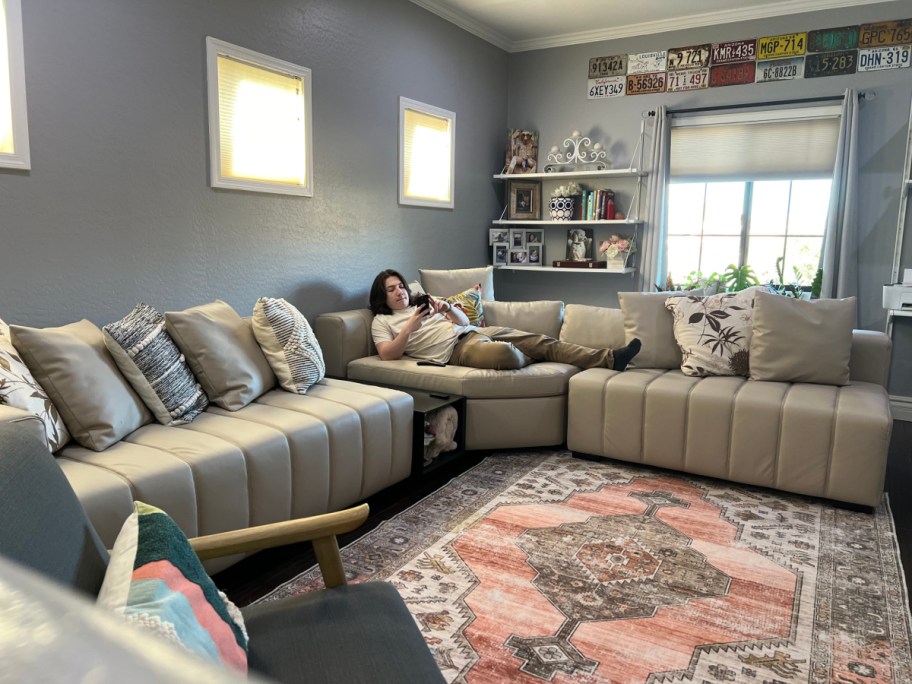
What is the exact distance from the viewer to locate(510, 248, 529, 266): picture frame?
589 cm

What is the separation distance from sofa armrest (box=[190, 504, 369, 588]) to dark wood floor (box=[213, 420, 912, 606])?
90cm

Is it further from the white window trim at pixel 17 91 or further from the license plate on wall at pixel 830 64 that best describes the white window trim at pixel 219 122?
the license plate on wall at pixel 830 64

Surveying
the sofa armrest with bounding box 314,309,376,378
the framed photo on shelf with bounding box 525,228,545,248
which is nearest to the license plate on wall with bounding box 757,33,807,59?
the framed photo on shelf with bounding box 525,228,545,248

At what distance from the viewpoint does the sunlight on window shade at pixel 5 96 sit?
2.53 metres

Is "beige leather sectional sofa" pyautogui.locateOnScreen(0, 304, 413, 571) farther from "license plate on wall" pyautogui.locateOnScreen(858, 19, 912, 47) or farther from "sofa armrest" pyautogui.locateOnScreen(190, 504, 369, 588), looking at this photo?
"license plate on wall" pyautogui.locateOnScreen(858, 19, 912, 47)

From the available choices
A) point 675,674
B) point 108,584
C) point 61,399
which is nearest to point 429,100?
point 61,399

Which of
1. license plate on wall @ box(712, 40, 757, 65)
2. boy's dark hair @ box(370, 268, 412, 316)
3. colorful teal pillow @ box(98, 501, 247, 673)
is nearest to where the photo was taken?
colorful teal pillow @ box(98, 501, 247, 673)

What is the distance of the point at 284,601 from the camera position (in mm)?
1417

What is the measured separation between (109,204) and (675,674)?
9.22ft

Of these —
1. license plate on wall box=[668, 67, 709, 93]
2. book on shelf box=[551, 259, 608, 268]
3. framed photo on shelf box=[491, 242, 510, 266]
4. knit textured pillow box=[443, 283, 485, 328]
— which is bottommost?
knit textured pillow box=[443, 283, 485, 328]

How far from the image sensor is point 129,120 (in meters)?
3.01

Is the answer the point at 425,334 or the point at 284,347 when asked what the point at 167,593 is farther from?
the point at 425,334

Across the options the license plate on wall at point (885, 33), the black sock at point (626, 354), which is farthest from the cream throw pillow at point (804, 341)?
the license plate on wall at point (885, 33)

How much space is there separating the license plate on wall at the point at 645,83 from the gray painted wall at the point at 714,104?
0.06 m
